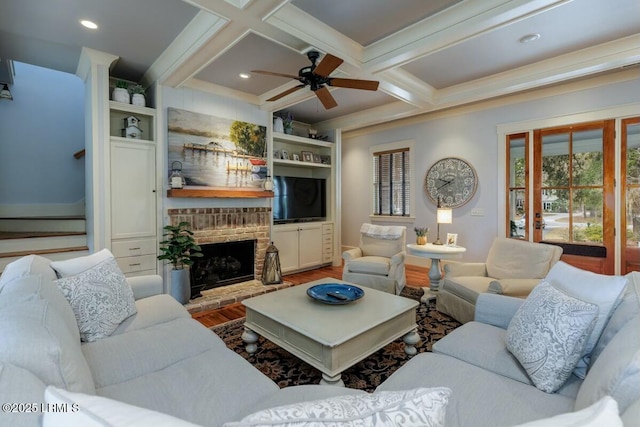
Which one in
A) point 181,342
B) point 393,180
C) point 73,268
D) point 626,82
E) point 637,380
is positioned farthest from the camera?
point 393,180

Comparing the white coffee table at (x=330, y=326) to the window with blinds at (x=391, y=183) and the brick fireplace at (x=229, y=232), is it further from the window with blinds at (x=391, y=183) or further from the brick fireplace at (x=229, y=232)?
the window with blinds at (x=391, y=183)

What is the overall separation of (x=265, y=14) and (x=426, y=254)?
289 centimetres

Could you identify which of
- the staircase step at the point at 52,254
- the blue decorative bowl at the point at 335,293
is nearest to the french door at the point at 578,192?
the blue decorative bowl at the point at 335,293

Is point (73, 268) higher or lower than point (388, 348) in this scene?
higher

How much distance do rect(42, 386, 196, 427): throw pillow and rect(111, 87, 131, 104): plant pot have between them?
364 centimetres

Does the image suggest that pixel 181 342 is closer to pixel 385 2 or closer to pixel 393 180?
pixel 385 2

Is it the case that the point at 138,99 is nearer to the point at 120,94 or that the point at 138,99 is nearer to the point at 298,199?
the point at 120,94

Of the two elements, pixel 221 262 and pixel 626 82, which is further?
pixel 221 262

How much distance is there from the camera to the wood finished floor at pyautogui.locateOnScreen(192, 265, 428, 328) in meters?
3.14

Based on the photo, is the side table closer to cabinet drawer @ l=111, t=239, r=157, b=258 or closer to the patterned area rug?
the patterned area rug

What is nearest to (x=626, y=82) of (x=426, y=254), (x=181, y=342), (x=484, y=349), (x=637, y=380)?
(x=426, y=254)

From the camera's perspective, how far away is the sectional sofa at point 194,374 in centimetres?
58

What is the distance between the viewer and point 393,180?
562 cm

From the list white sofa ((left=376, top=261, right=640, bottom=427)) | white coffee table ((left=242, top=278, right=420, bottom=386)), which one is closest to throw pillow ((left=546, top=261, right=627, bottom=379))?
white sofa ((left=376, top=261, right=640, bottom=427))
